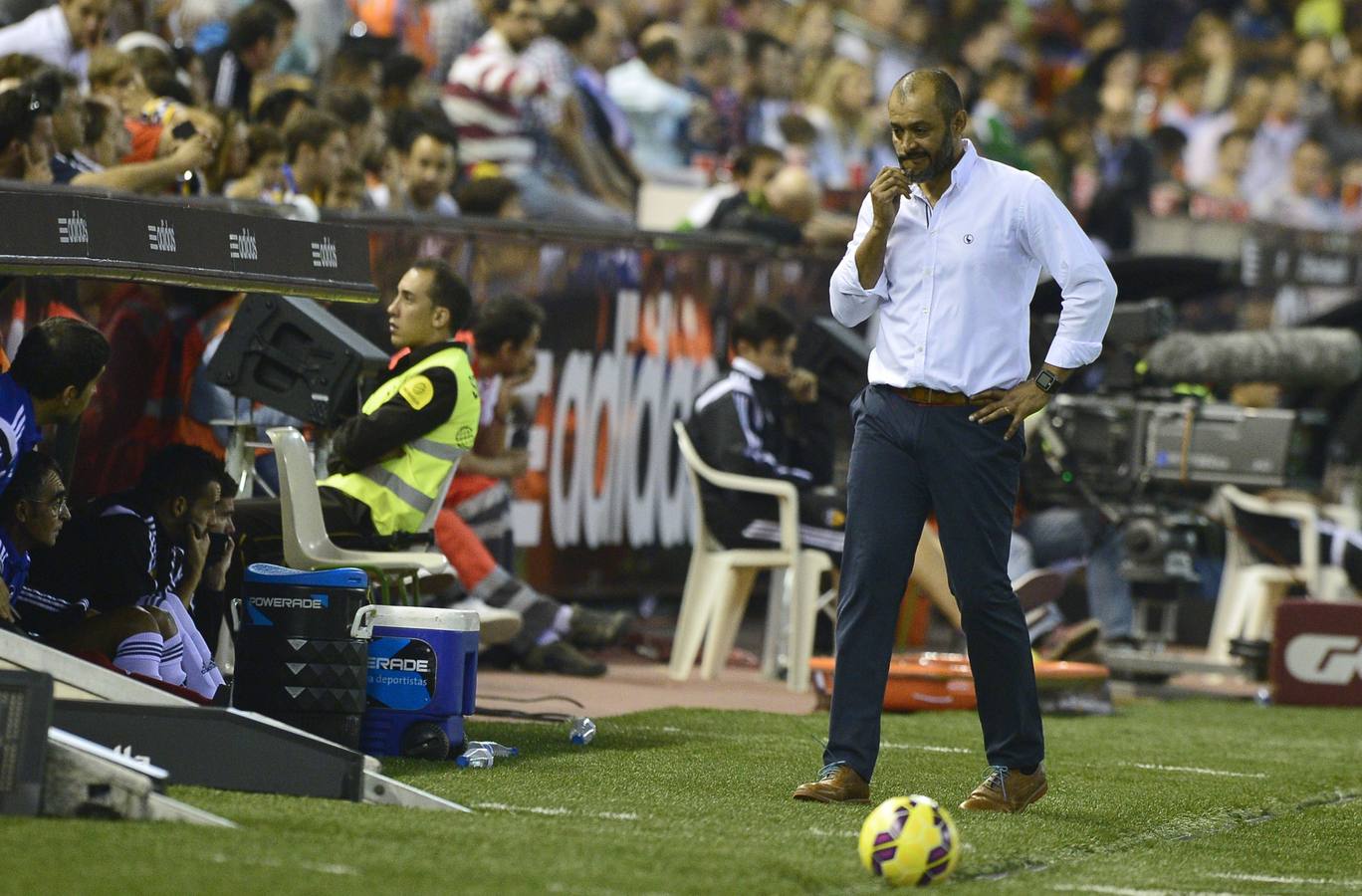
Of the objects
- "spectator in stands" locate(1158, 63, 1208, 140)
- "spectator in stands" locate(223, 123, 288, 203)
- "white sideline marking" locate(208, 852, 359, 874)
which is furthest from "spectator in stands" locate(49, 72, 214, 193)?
"spectator in stands" locate(1158, 63, 1208, 140)

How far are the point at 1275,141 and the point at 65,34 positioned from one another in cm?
1417

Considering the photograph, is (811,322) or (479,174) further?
(479,174)

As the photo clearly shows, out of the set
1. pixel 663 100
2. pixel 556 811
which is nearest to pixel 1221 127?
pixel 663 100

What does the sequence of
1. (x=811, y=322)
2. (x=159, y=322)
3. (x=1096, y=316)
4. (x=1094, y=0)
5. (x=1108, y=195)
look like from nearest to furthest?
(x=1096, y=316) < (x=159, y=322) < (x=811, y=322) < (x=1108, y=195) < (x=1094, y=0)

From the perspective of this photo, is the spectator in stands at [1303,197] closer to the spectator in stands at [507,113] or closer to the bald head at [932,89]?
the spectator in stands at [507,113]

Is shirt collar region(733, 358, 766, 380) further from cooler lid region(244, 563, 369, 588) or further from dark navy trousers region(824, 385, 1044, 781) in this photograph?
dark navy trousers region(824, 385, 1044, 781)

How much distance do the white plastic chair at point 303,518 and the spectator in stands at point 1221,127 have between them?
15.1 metres

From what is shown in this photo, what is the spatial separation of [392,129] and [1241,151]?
11.3 m

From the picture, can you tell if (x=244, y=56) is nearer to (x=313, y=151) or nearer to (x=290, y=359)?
(x=313, y=151)

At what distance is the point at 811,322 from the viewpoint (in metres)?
12.6

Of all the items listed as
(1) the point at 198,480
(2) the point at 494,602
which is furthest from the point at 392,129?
(1) the point at 198,480

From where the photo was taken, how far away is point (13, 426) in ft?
23.4

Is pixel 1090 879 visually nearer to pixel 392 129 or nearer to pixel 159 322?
pixel 159 322

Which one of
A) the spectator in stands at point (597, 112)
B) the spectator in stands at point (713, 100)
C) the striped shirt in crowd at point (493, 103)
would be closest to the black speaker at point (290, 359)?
the striped shirt in crowd at point (493, 103)
